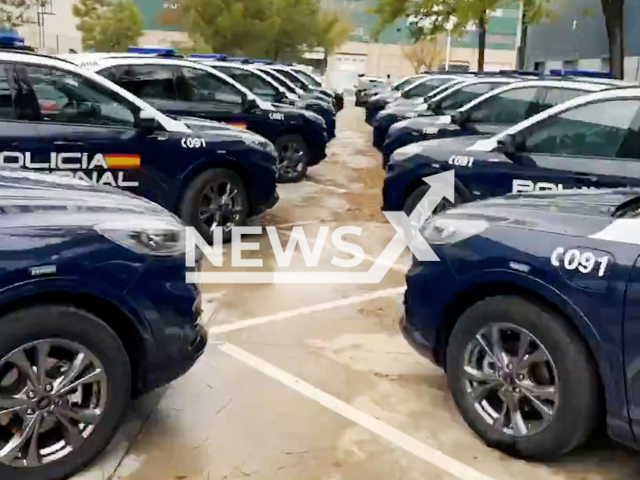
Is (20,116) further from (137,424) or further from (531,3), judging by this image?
(531,3)

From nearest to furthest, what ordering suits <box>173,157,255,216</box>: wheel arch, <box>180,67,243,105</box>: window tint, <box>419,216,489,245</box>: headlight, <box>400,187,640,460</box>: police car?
<box>400,187,640,460</box>: police car
<box>419,216,489,245</box>: headlight
<box>173,157,255,216</box>: wheel arch
<box>180,67,243,105</box>: window tint

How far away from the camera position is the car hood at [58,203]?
3.45 meters

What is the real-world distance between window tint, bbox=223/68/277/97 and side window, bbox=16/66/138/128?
6153 mm

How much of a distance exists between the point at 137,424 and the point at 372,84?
1466 inches

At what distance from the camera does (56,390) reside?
3.39 meters

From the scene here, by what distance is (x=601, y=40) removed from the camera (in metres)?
→ 30.3

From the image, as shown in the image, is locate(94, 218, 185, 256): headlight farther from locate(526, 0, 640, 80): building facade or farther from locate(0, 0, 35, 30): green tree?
locate(0, 0, 35, 30): green tree

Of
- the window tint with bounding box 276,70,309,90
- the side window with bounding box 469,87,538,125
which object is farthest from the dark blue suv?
the window tint with bounding box 276,70,309,90

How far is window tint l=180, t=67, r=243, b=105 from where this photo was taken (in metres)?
9.90

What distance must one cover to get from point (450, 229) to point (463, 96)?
8.45m

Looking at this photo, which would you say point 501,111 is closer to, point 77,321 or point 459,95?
point 459,95

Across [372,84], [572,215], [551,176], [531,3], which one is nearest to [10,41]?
[551,176]

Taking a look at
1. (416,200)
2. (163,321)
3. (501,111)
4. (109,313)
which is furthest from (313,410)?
(501,111)
